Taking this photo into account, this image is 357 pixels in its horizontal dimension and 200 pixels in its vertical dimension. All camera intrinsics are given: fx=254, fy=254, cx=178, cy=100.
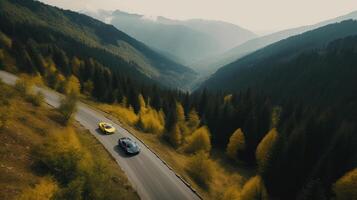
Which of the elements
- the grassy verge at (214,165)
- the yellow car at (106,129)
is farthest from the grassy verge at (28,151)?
the grassy verge at (214,165)

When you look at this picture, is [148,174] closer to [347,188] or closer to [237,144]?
[347,188]

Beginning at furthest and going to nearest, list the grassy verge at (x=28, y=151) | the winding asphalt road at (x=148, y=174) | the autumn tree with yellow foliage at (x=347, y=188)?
the autumn tree with yellow foliage at (x=347, y=188) → the winding asphalt road at (x=148, y=174) → the grassy verge at (x=28, y=151)

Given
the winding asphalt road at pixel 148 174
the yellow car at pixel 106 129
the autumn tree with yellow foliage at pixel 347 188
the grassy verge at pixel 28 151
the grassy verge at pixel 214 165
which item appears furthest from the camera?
the yellow car at pixel 106 129

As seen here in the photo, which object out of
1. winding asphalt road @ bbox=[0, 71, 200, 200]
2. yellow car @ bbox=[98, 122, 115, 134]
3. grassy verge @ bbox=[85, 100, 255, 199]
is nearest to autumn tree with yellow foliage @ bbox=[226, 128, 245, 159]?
grassy verge @ bbox=[85, 100, 255, 199]

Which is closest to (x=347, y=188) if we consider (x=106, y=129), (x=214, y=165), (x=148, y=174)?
(x=214, y=165)

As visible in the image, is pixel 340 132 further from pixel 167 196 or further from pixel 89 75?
pixel 89 75

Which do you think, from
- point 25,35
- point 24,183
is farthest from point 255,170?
point 25,35

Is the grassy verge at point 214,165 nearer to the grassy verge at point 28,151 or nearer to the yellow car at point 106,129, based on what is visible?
the yellow car at point 106,129
